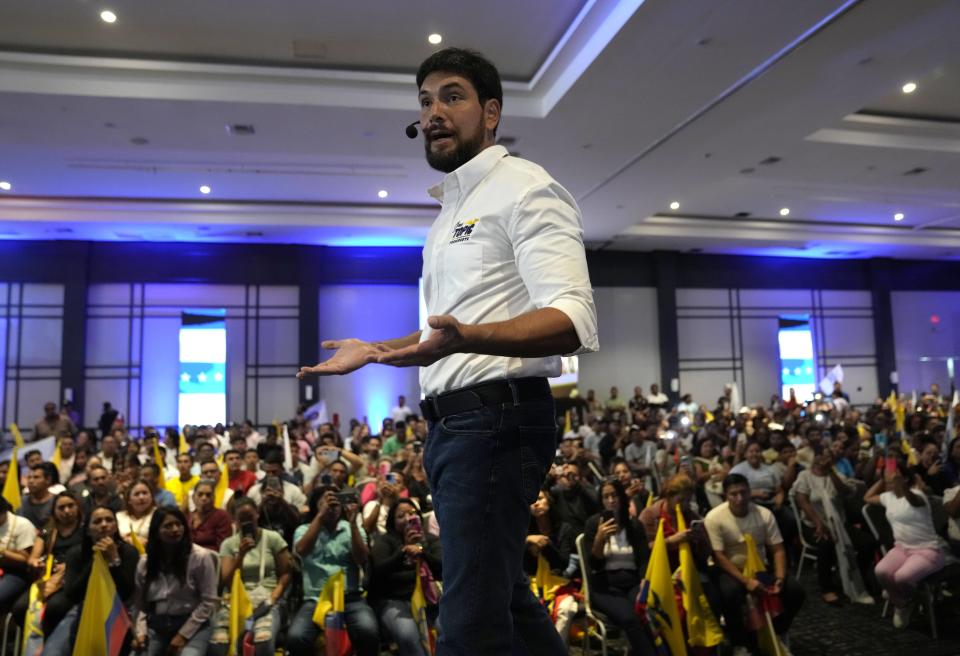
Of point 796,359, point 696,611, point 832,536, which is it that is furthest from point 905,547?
point 796,359

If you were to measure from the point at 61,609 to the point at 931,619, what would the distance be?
5040mm

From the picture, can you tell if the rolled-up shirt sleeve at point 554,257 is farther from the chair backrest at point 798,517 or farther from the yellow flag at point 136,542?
the chair backrest at point 798,517

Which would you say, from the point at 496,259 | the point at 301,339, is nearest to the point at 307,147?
the point at 301,339

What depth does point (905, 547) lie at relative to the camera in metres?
4.95

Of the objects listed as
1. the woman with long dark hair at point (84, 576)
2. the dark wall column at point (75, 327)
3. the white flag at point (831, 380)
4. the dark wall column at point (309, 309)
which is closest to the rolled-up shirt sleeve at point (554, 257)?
the woman with long dark hair at point (84, 576)

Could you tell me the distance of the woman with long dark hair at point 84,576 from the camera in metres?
3.72

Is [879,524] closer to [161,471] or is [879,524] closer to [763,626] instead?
[763,626]

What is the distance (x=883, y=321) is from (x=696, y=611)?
687 inches

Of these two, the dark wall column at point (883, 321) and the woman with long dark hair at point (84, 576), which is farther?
the dark wall column at point (883, 321)

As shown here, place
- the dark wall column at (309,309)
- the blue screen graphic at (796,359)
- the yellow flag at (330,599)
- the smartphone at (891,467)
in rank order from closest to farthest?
the yellow flag at (330,599)
the smartphone at (891,467)
the dark wall column at (309,309)
the blue screen graphic at (796,359)

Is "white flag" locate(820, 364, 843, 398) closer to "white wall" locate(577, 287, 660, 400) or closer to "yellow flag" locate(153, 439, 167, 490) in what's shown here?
"white wall" locate(577, 287, 660, 400)

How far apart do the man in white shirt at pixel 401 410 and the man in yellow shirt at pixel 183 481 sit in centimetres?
752

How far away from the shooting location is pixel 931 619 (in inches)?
180

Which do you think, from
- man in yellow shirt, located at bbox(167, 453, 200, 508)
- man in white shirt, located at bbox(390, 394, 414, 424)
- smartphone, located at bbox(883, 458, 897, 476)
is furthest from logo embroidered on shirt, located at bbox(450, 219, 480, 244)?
man in white shirt, located at bbox(390, 394, 414, 424)
